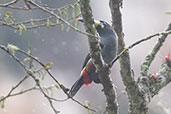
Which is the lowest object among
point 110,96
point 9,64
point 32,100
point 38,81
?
point 38,81

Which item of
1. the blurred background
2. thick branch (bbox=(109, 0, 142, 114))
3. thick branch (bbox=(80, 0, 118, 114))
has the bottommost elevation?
thick branch (bbox=(80, 0, 118, 114))

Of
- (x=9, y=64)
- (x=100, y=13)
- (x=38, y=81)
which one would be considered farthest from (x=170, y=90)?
(x=38, y=81)

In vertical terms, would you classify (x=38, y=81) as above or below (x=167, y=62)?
below

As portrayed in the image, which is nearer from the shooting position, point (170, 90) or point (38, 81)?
point (38, 81)

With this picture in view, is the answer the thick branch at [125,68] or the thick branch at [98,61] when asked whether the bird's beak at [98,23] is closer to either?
the thick branch at [125,68]

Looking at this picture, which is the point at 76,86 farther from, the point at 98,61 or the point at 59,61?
the point at 59,61

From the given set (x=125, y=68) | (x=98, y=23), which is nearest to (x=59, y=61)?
(x=98, y=23)

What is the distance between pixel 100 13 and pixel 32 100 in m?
3.35

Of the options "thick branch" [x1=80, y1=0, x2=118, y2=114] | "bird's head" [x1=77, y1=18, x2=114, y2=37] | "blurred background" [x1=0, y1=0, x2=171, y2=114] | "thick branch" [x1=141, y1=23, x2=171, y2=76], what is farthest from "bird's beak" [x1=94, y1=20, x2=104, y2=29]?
"blurred background" [x1=0, y1=0, x2=171, y2=114]

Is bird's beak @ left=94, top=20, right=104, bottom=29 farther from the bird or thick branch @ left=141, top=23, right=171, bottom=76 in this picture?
thick branch @ left=141, top=23, right=171, bottom=76

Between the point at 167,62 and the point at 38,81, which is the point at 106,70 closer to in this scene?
the point at 38,81

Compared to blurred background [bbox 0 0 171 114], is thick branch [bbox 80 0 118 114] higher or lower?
lower

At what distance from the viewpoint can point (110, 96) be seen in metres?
1.75

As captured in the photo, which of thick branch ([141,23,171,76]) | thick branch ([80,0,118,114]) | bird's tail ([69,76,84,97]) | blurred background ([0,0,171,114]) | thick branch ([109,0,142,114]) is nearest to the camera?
thick branch ([80,0,118,114])
